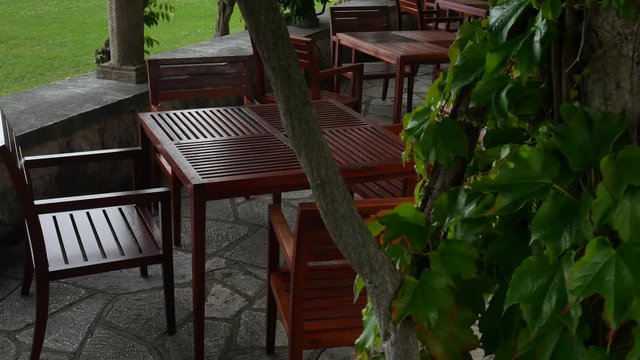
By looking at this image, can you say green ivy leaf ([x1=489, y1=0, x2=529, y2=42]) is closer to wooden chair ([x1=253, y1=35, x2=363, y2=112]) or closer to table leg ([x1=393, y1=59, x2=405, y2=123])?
wooden chair ([x1=253, y1=35, x2=363, y2=112])

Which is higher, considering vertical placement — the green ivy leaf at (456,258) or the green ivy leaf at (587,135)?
the green ivy leaf at (587,135)

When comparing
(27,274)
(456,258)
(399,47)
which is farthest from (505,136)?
(399,47)

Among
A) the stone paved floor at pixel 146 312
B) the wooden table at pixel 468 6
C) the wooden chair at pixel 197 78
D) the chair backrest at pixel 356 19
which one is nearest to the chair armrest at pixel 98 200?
the stone paved floor at pixel 146 312

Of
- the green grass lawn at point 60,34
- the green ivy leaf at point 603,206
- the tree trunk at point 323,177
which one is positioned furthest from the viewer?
the green grass lawn at point 60,34

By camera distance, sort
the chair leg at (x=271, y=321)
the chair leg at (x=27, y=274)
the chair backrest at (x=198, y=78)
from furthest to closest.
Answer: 1. the chair backrest at (x=198, y=78)
2. the chair leg at (x=27, y=274)
3. the chair leg at (x=271, y=321)

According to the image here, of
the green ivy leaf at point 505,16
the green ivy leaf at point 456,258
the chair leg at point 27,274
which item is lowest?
the chair leg at point 27,274

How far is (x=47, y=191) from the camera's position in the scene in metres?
4.02

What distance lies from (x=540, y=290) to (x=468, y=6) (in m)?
6.18

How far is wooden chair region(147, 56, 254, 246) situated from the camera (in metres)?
4.12

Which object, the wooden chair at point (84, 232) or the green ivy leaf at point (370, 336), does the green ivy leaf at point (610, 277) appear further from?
the wooden chair at point (84, 232)

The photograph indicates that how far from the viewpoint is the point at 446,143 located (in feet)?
4.01

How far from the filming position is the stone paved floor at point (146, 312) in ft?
9.75

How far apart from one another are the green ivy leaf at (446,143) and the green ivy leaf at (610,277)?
11.1 inches

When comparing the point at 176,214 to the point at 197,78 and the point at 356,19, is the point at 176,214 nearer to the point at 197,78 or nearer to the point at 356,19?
the point at 197,78
